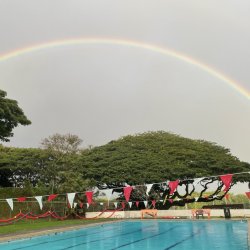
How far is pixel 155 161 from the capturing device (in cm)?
4862

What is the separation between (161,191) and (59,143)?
18334 millimetres

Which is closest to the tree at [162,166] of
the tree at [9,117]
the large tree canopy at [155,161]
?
the large tree canopy at [155,161]

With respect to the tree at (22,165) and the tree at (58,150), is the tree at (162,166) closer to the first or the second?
the tree at (58,150)

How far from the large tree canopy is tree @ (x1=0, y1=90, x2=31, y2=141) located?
14280 millimetres

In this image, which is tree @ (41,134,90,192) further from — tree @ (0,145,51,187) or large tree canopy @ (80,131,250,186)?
large tree canopy @ (80,131,250,186)

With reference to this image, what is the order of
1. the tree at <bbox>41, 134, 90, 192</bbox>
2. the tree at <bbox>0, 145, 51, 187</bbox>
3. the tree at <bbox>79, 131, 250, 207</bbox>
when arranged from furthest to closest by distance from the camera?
the tree at <bbox>0, 145, 51, 187</bbox> < the tree at <bbox>41, 134, 90, 192</bbox> < the tree at <bbox>79, 131, 250, 207</bbox>

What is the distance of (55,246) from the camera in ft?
56.0

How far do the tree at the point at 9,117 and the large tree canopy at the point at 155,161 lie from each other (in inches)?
562

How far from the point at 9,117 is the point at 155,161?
20.6 m

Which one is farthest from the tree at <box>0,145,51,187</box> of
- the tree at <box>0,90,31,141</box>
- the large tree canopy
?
the tree at <box>0,90,31,141</box>

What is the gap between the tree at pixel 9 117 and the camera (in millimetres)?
35000

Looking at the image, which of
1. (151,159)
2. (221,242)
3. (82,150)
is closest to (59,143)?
(82,150)

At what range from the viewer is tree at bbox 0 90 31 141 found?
1378 inches

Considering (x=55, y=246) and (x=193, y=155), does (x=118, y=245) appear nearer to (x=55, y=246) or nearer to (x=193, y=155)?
(x=55, y=246)
